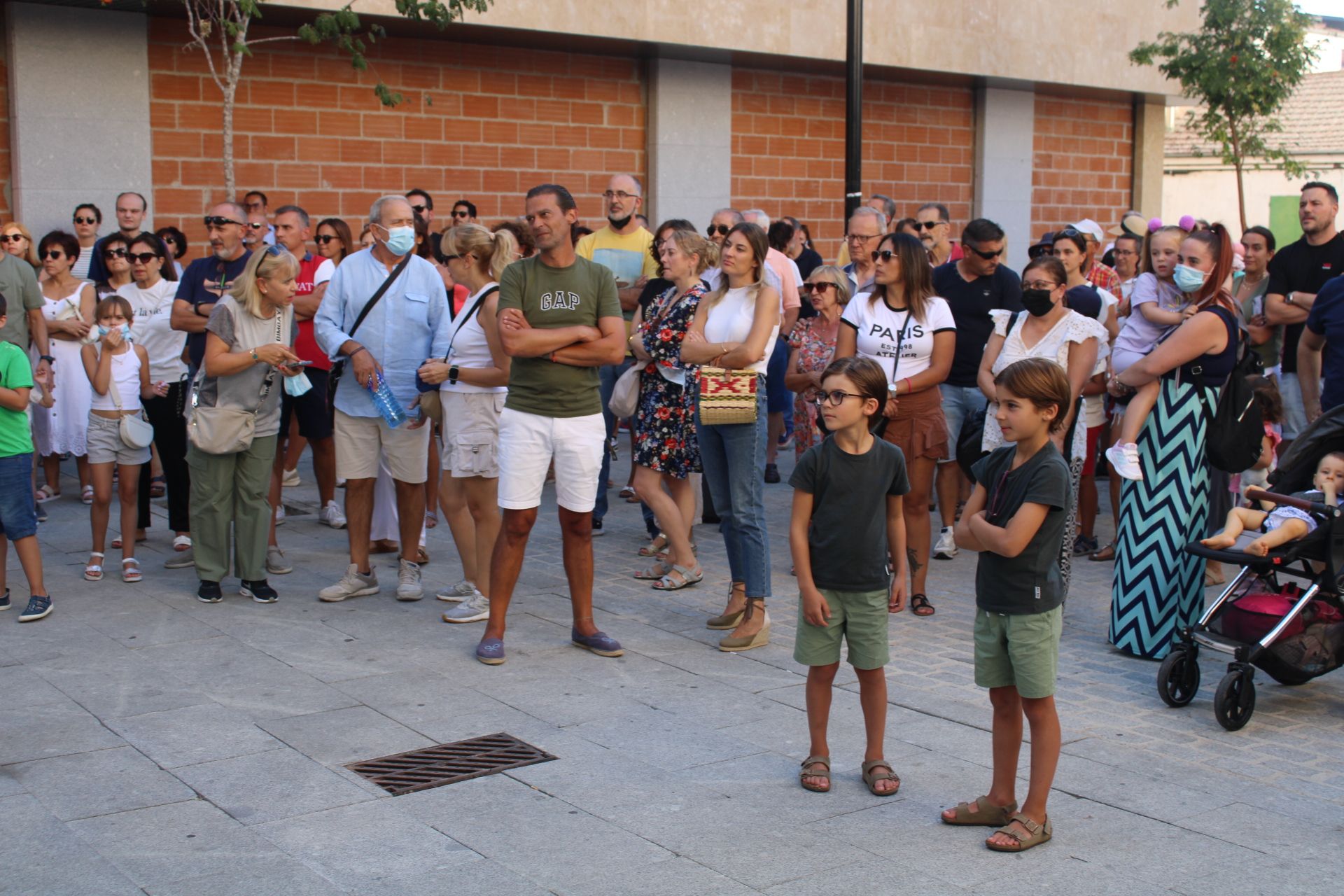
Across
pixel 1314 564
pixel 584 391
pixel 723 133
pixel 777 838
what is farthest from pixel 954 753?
pixel 723 133

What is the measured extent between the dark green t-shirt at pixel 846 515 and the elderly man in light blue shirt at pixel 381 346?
10.2 feet

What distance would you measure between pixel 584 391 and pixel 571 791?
2.25 meters

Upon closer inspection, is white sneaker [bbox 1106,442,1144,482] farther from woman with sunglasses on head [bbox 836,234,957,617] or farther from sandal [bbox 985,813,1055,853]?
sandal [bbox 985,813,1055,853]

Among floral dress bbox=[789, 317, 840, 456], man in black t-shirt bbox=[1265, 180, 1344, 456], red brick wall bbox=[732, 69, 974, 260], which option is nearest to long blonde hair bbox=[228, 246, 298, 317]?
floral dress bbox=[789, 317, 840, 456]

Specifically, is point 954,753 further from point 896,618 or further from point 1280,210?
point 1280,210

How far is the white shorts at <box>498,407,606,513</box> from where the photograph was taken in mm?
6531

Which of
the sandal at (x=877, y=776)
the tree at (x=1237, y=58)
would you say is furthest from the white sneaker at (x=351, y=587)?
the tree at (x=1237, y=58)

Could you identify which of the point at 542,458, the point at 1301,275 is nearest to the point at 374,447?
the point at 542,458

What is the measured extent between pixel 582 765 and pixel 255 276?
143 inches

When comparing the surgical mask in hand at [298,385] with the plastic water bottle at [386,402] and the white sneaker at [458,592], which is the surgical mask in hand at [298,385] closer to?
the plastic water bottle at [386,402]

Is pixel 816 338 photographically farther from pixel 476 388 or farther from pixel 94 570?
pixel 94 570

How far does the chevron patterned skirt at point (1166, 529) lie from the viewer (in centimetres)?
670

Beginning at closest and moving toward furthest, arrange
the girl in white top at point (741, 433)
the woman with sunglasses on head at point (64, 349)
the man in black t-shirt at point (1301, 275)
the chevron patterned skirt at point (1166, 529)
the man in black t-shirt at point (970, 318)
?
the chevron patterned skirt at point (1166, 529) < the girl in white top at point (741, 433) < the man in black t-shirt at point (970, 318) < the man in black t-shirt at point (1301, 275) < the woman with sunglasses on head at point (64, 349)

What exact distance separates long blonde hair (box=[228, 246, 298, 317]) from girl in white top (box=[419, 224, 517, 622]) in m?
0.91
